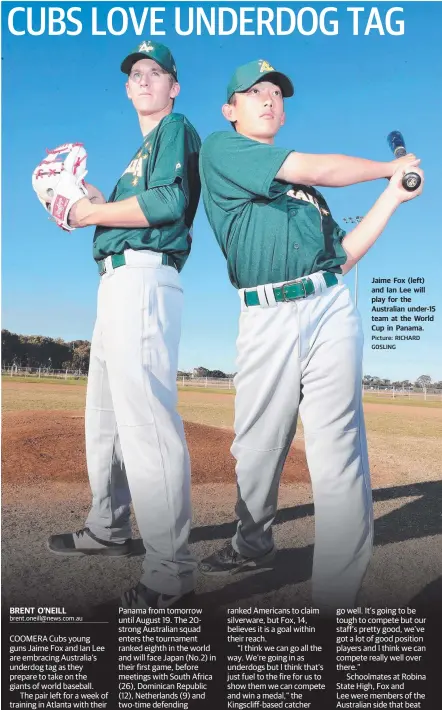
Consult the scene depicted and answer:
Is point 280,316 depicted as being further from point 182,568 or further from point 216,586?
point 216,586

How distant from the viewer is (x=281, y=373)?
2.87 m

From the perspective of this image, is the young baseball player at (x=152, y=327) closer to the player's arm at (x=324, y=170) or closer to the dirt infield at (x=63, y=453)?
the player's arm at (x=324, y=170)

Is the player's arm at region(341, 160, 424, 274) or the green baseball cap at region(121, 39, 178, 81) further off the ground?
the green baseball cap at region(121, 39, 178, 81)

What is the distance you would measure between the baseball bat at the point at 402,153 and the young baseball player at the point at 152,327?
1024mm

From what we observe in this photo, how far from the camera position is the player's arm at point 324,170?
2670mm

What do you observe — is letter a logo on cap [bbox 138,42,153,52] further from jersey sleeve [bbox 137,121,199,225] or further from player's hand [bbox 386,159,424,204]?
player's hand [bbox 386,159,424,204]

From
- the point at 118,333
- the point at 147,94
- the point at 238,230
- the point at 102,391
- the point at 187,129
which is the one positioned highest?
the point at 147,94

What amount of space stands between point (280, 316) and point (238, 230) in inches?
17.4

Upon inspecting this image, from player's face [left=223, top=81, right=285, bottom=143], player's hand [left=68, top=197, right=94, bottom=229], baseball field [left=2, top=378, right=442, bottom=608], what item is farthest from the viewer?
baseball field [left=2, top=378, right=442, bottom=608]

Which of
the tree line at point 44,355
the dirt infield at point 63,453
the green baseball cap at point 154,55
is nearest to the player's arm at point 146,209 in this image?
the green baseball cap at point 154,55

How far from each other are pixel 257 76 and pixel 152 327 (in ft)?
4.28

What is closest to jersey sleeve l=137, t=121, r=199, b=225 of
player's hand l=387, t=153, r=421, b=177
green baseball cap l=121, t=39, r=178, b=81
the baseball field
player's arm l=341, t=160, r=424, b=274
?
green baseball cap l=121, t=39, r=178, b=81

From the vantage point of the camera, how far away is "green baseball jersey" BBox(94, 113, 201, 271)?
2975 millimetres

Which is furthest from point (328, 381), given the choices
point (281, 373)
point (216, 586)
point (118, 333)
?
point (216, 586)
